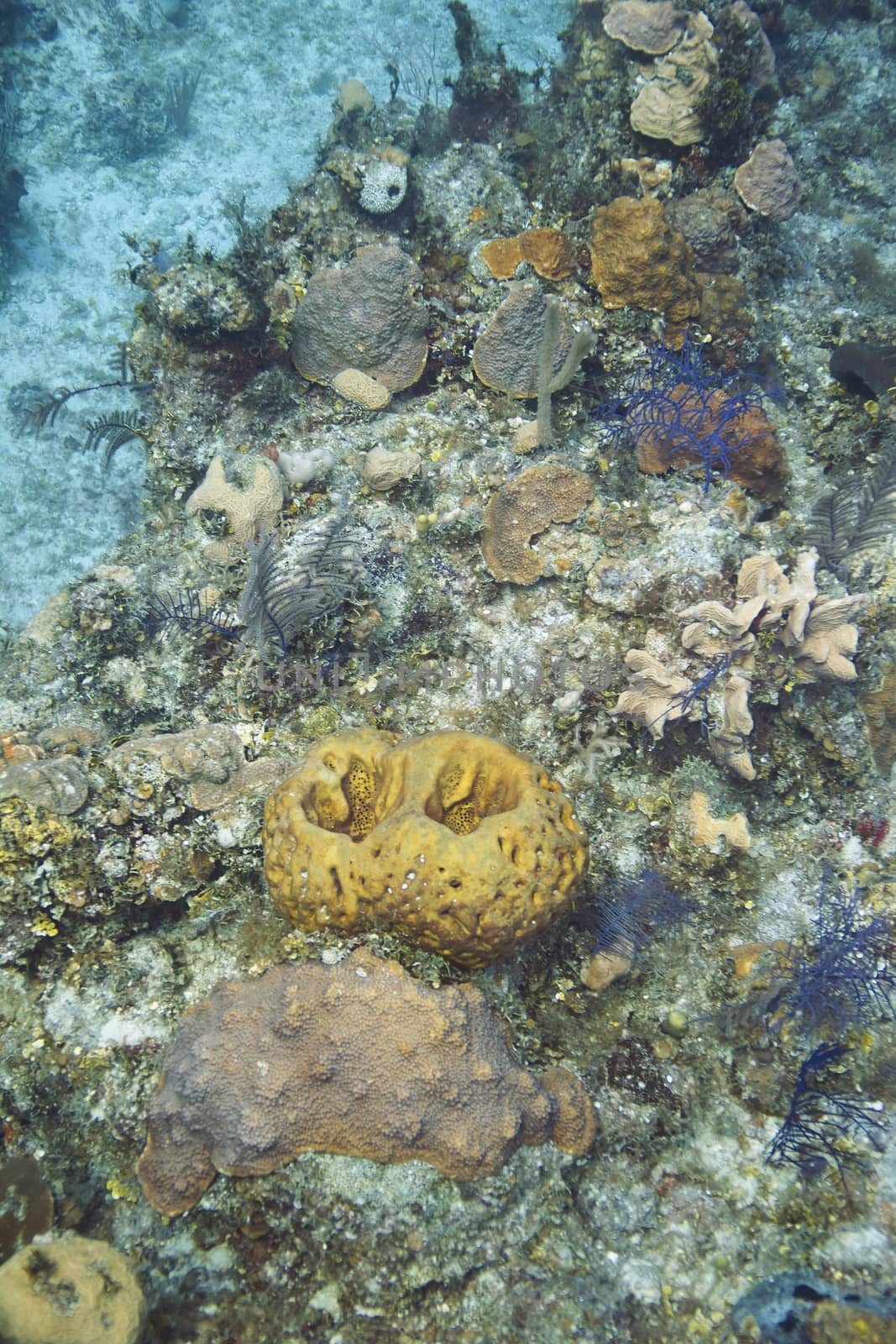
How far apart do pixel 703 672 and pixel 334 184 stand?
515 centimetres

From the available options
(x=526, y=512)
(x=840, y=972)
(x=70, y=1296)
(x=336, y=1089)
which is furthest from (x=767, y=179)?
(x=70, y=1296)

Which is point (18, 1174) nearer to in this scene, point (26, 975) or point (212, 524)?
point (26, 975)

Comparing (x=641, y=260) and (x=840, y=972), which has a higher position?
(x=641, y=260)

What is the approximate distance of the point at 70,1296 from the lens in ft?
7.17

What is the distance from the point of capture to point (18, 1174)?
262 cm

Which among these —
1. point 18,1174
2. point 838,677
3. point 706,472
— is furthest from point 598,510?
point 18,1174

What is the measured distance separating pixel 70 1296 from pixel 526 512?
4.08 meters

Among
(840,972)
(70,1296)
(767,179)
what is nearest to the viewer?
(70,1296)

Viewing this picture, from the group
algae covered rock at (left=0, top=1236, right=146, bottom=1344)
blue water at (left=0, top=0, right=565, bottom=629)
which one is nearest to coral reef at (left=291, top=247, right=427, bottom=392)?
blue water at (left=0, top=0, right=565, bottom=629)

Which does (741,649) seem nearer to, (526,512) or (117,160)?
(526,512)

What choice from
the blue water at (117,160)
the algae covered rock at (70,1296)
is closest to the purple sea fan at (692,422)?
the algae covered rock at (70,1296)

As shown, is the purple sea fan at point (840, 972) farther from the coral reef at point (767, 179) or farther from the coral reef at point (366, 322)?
the coral reef at point (767, 179)

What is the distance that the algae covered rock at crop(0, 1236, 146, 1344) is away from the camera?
209 centimetres

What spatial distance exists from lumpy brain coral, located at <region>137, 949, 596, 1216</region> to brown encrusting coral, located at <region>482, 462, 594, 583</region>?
2.50 m
